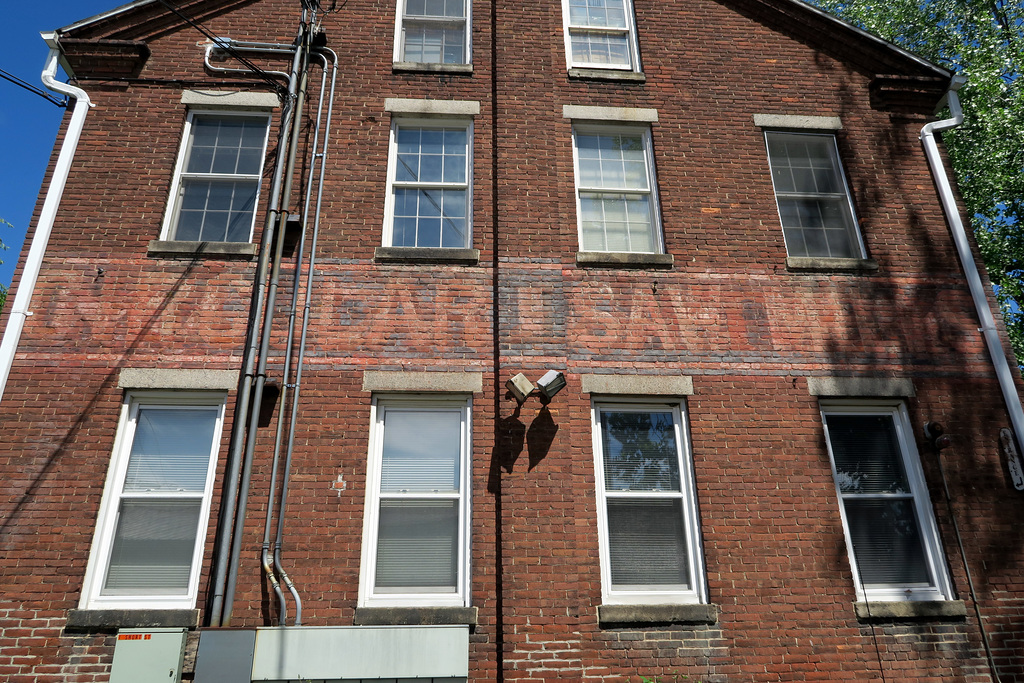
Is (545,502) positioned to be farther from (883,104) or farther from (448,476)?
(883,104)

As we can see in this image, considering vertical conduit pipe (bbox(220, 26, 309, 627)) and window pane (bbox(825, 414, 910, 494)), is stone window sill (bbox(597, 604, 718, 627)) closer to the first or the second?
window pane (bbox(825, 414, 910, 494))

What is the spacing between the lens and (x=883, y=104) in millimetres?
9203

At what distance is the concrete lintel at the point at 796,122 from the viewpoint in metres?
8.86

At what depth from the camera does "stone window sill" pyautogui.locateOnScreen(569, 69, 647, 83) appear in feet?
29.4

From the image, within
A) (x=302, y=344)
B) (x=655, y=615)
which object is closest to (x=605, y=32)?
(x=302, y=344)

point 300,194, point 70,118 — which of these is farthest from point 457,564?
point 70,118

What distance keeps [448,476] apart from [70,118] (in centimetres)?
655

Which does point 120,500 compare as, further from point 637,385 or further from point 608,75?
point 608,75

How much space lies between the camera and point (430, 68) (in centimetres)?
877

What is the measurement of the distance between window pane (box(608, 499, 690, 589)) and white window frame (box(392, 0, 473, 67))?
20.8 feet

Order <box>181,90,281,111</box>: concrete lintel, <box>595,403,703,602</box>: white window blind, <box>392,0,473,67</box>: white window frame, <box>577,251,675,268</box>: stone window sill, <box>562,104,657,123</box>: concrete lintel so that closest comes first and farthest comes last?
<box>595,403,703,602</box>: white window blind → <box>577,251,675,268</box>: stone window sill → <box>181,90,281,111</box>: concrete lintel → <box>562,104,657,123</box>: concrete lintel → <box>392,0,473,67</box>: white window frame

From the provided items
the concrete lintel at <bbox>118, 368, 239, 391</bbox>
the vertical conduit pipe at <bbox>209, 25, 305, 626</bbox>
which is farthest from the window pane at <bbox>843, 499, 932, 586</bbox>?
the concrete lintel at <bbox>118, 368, 239, 391</bbox>

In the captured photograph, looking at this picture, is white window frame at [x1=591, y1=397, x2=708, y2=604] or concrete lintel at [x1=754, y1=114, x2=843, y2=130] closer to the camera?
white window frame at [x1=591, y1=397, x2=708, y2=604]

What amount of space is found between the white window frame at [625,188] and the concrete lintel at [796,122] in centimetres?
158
